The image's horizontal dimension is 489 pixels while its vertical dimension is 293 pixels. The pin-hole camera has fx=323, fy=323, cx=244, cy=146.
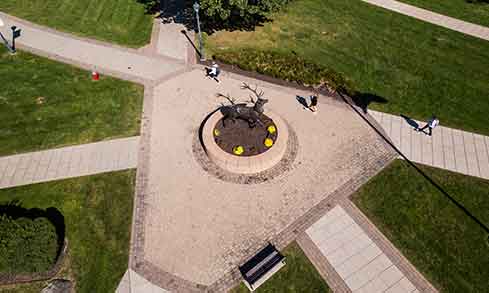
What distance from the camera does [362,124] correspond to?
20281 millimetres

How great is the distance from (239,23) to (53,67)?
14.6m

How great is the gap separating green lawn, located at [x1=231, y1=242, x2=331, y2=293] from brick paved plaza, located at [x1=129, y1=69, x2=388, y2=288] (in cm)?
144

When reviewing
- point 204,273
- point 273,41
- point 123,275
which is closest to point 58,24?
point 273,41

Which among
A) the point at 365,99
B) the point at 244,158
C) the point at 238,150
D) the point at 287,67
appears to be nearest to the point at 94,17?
the point at 287,67

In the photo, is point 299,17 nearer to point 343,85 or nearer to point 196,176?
point 343,85

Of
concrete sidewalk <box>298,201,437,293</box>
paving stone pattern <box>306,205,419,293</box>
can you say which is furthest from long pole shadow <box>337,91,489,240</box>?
paving stone pattern <box>306,205,419,293</box>

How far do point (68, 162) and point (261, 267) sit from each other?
40.0 ft

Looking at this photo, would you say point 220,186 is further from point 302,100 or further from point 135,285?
point 302,100

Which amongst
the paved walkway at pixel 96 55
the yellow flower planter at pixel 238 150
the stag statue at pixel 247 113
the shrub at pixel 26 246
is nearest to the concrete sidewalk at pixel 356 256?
the yellow flower planter at pixel 238 150

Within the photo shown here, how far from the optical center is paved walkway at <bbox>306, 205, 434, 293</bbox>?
14.1 meters

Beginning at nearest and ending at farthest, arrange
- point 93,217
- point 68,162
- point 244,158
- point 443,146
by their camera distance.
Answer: point 93,217, point 244,158, point 68,162, point 443,146

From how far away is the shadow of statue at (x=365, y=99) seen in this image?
21516 mm

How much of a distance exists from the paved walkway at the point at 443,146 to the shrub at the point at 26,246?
1877cm

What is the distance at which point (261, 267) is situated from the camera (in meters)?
14.1
